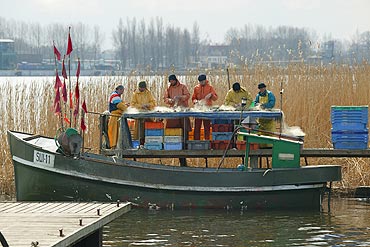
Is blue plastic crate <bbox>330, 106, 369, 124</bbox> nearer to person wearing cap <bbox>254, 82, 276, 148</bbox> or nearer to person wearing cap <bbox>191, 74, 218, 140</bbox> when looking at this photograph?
person wearing cap <bbox>254, 82, 276, 148</bbox>

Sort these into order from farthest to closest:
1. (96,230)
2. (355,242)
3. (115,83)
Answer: (115,83)
(355,242)
(96,230)

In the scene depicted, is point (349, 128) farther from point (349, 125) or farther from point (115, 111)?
point (115, 111)

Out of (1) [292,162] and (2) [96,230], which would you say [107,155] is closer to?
(1) [292,162]

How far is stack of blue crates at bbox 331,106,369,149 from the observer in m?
17.7

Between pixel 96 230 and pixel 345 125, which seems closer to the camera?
pixel 96 230

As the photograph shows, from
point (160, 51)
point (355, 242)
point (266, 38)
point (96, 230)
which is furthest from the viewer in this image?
point (160, 51)

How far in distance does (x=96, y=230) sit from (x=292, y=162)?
609cm

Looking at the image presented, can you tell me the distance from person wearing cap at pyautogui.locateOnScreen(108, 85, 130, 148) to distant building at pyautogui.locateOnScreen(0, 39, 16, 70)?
6644 centimetres

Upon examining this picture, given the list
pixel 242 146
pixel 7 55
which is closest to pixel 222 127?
pixel 242 146

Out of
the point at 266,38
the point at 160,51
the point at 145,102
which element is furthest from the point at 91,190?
the point at 160,51

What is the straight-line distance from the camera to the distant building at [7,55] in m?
84.3

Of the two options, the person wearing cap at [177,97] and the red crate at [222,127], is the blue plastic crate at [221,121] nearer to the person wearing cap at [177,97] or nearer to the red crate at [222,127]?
the red crate at [222,127]

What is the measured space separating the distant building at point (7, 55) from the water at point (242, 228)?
2691 inches

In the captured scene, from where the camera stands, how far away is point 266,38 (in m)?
66.9
